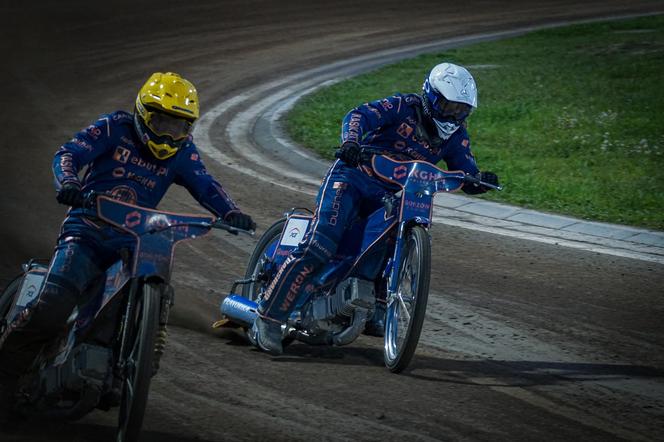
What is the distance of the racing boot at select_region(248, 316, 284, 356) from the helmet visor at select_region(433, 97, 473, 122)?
1.89 meters

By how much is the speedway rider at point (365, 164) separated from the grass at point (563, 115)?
16.0 ft

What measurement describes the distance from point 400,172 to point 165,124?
1.90 metres

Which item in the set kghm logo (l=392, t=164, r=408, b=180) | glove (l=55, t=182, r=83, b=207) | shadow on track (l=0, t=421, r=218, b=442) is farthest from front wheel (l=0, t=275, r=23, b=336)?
kghm logo (l=392, t=164, r=408, b=180)

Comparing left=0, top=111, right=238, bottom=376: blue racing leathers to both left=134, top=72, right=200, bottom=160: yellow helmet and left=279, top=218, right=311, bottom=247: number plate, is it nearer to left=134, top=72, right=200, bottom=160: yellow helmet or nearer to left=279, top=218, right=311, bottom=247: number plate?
left=134, top=72, right=200, bottom=160: yellow helmet

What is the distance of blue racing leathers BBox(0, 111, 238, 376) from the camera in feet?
21.4

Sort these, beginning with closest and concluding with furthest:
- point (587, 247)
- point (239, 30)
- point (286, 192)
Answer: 1. point (587, 247)
2. point (286, 192)
3. point (239, 30)

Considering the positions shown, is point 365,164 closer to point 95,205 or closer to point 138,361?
point 95,205

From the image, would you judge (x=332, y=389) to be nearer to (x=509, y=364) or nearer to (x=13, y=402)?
(x=509, y=364)

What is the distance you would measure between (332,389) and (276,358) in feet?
2.68

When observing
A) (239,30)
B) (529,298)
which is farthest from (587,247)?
(239,30)

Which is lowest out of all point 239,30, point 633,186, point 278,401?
point 278,401

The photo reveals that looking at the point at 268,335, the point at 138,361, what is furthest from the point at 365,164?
the point at 138,361

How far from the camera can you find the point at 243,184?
1380 centimetres

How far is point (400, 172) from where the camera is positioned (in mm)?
8117
